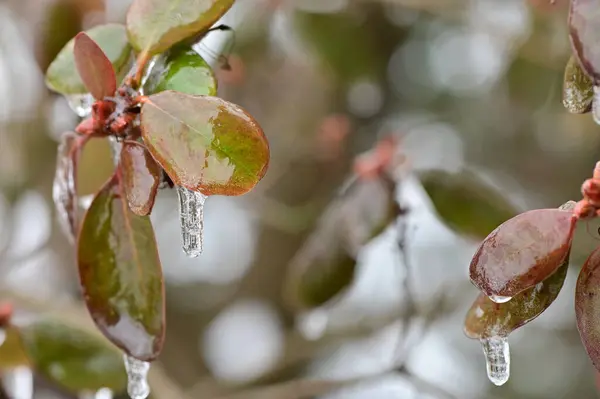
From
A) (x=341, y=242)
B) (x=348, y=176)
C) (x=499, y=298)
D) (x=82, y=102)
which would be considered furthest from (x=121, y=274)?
(x=348, y=176)

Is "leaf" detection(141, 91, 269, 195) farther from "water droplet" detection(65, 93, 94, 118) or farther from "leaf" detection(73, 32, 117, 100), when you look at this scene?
"water droplet" detection(65, 93, 94, 118)

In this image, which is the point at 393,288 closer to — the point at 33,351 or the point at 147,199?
the point at 33,351

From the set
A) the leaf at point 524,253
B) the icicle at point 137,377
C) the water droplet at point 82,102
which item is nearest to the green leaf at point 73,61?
the water droplet at point 82,102

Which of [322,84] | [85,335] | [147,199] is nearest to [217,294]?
[322,84]

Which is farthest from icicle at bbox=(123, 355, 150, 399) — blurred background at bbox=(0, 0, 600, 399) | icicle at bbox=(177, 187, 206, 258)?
blurred background at bbox=(0, 0, 600, 399)

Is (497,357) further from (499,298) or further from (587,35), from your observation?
(587,35)
